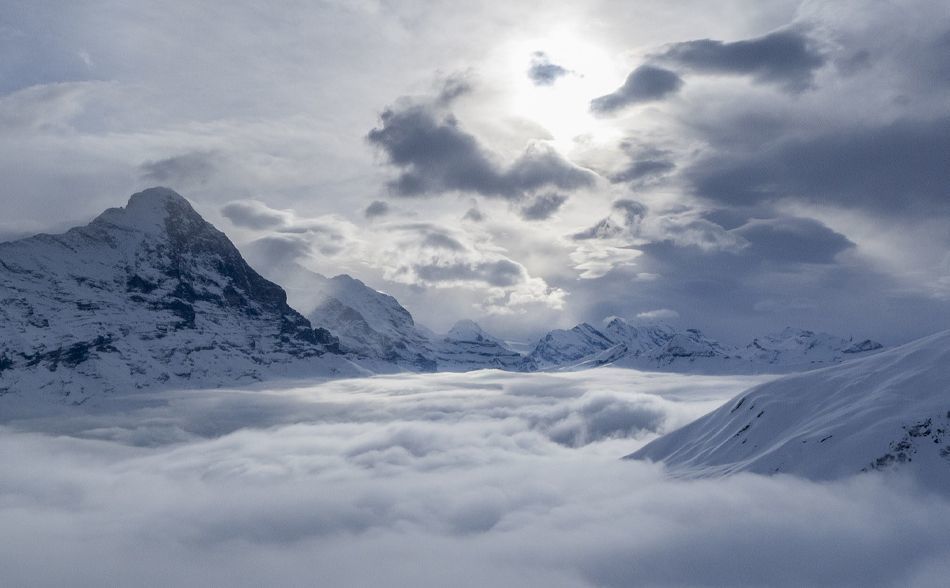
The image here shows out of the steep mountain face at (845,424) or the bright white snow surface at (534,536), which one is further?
the steep mountain face at (845,424)

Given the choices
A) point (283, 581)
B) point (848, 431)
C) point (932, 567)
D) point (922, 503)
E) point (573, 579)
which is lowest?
point (283, 581)

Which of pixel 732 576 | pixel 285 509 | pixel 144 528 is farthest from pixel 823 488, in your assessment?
pixel 144 528

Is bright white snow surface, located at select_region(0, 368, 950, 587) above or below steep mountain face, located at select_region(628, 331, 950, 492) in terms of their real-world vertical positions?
below

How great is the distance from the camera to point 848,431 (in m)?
67.5

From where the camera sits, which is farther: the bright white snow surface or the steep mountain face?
the steep mountain face

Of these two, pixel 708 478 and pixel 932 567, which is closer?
pixel 932 567

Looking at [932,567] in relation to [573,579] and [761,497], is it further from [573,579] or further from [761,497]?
[573,579]

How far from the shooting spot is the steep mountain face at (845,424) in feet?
202

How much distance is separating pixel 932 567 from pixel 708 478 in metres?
29.1

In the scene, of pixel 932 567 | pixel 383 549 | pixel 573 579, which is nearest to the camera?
pixel 932 567

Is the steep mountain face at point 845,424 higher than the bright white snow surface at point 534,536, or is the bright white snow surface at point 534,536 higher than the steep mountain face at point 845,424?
the steep mountain face at point 845,424

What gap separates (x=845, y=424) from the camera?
68188 millimetres

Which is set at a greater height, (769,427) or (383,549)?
(769,427)

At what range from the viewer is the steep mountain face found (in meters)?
61.7
